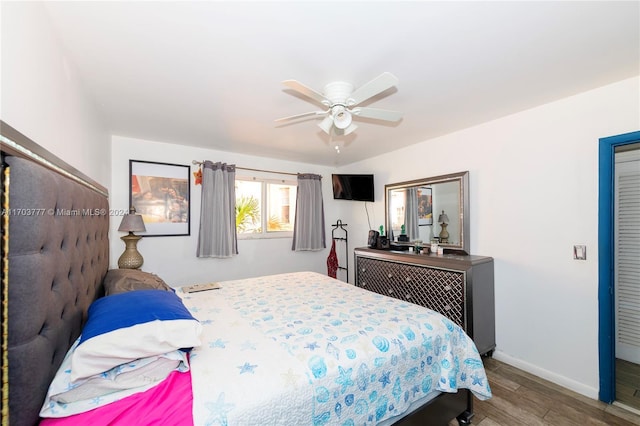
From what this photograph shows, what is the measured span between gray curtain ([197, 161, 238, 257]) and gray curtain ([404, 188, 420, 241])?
95.1 inches

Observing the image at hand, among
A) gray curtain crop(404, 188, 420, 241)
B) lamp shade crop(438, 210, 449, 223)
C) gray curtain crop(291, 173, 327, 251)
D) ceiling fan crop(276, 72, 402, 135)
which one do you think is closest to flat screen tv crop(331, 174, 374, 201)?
gray curtain crop(291, 173, 327, 251)

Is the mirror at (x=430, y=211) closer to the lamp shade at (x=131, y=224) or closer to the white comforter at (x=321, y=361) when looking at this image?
the white comforter at (x=321, y=361)

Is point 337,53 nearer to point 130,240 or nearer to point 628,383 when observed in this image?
point 130,240

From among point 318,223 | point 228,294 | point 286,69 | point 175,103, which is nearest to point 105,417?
point 228,294

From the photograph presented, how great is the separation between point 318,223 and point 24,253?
3.85m

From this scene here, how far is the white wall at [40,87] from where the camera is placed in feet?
3.22

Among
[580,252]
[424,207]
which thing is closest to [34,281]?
[580,252]

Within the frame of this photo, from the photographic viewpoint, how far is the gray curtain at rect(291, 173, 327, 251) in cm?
445

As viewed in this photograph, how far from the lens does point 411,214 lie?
372cm

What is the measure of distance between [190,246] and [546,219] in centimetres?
397

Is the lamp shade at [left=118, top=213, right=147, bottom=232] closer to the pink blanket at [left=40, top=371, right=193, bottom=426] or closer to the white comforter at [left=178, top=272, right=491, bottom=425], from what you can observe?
the white comforter at [left=178, top=272, right=491, bottom=425]

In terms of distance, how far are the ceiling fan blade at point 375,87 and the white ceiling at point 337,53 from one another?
0.64ft

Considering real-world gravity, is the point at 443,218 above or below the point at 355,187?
below

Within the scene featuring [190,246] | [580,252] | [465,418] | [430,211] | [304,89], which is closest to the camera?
[304,89]
